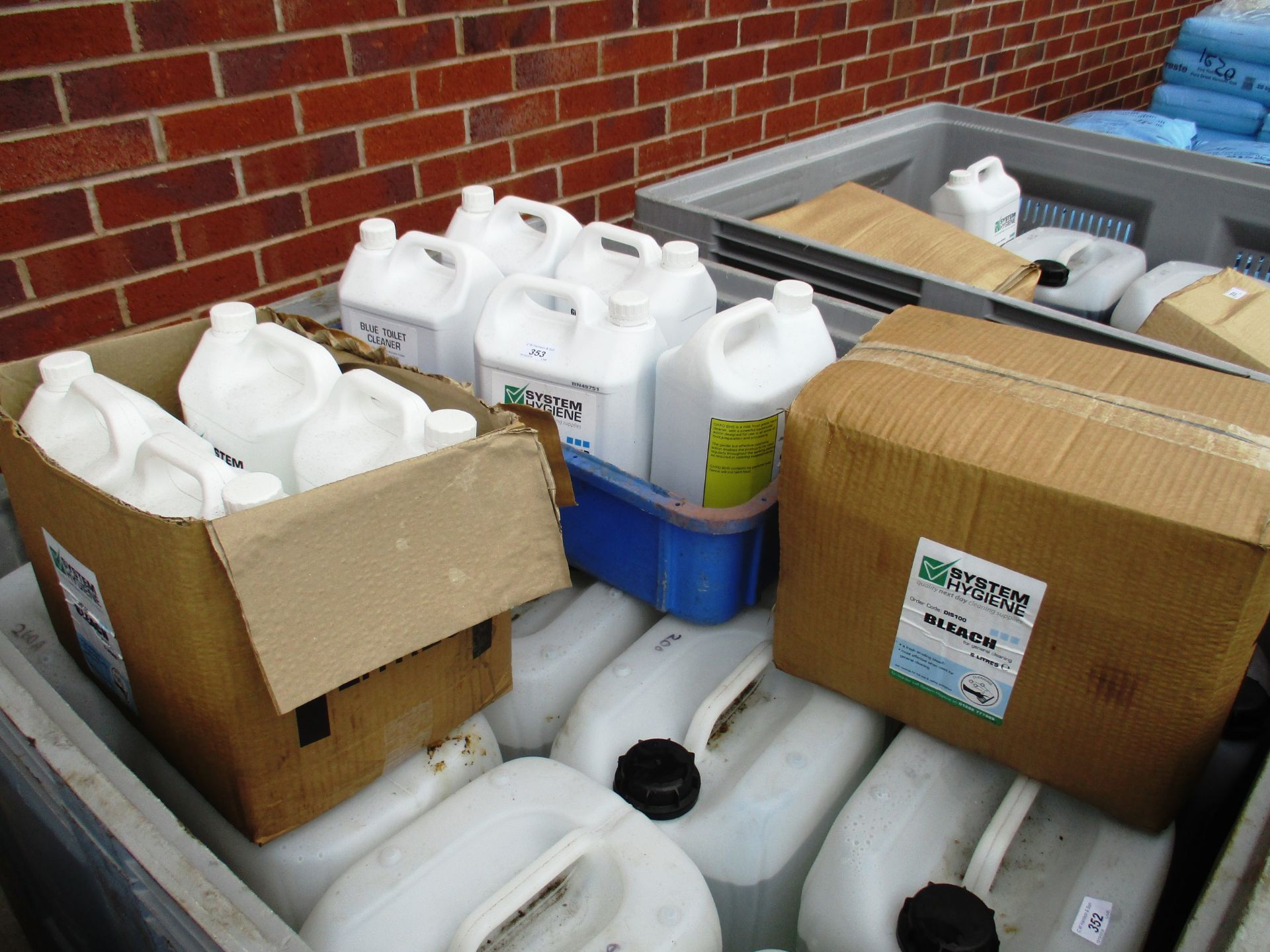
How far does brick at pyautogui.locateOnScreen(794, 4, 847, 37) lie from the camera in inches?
94.5

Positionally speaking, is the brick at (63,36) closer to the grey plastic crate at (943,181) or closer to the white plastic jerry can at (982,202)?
the grey plastic crate at (943,181)

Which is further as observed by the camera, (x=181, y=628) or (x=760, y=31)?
(x=760, y=31)

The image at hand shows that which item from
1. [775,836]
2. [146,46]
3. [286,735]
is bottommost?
[775,836]

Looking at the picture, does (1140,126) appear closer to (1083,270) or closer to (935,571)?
(1083,270)

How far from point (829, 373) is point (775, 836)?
465 millimetres

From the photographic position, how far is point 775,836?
0.96 meters

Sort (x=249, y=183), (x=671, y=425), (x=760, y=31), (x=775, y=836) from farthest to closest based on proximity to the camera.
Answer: (x=760, y=31), (x=249, y=183), (x=671, y=425), (x=775, y=836)

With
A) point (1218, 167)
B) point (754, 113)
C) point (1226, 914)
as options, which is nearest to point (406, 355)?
point (1226, 914)

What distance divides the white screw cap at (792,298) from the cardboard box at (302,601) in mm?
398

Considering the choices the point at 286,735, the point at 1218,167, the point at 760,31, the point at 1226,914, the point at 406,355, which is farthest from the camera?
the point at 760,31

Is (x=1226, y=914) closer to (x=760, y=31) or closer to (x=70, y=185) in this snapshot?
(x=70, y=185)

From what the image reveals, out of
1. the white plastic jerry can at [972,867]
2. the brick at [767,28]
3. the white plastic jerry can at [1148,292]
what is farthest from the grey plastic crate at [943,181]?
the white plastic jerry can at [972,867]

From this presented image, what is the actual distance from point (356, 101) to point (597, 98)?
573 mm

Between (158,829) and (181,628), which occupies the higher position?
(181,628)
